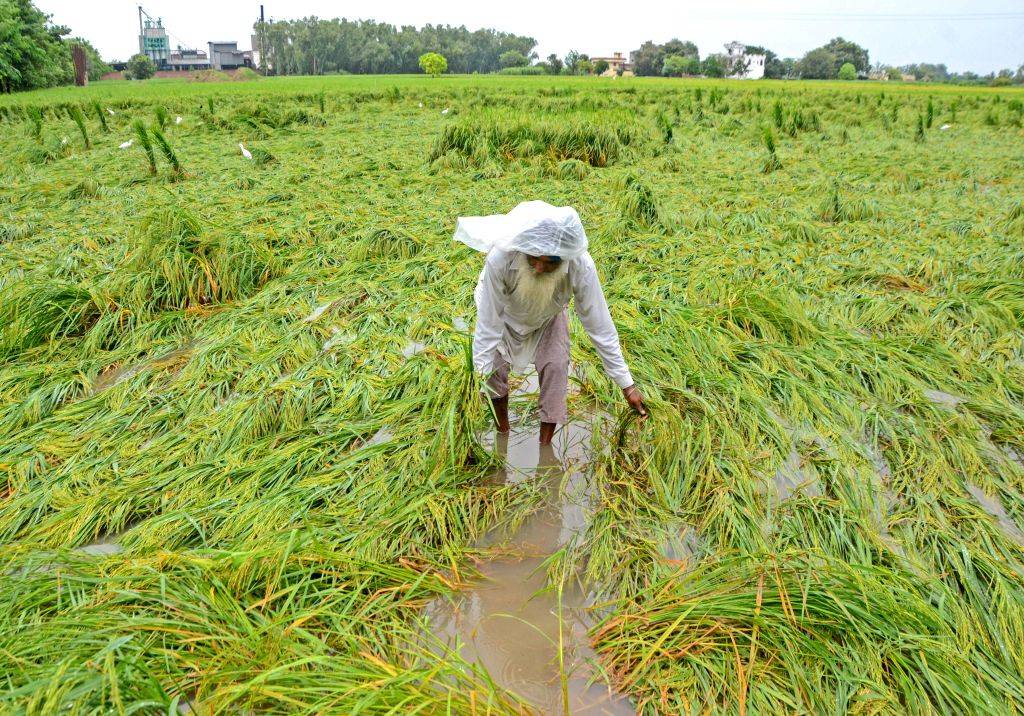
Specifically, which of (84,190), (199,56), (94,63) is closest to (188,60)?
(199,56)

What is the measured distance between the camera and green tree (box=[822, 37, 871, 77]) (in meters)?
77.0

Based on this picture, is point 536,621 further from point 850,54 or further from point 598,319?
point 850,54

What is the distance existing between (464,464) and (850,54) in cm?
9573

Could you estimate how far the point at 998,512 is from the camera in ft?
7.46

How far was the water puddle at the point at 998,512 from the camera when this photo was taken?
2146mm

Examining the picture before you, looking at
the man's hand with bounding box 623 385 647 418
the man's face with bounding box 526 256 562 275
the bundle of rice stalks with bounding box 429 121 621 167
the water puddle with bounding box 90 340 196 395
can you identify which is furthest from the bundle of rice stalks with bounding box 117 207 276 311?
the bundle of rice stalks with bounding box 429 121 621 167

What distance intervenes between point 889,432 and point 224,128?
12.3 meters

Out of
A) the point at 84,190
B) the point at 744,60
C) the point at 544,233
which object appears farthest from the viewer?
the point at 744,60

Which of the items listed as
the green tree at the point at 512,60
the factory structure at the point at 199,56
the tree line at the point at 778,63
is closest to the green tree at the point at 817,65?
the tree line at the point at 778,63

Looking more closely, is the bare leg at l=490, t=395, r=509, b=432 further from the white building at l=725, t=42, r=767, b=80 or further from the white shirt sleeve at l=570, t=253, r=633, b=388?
the white building at l=725, t=42, r=767, b=80

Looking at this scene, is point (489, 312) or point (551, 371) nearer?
point (489, 312)

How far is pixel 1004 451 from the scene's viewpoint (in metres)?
2.62

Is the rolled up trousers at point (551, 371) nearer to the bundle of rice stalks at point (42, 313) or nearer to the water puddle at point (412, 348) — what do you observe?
the water puddle at point (412, 348)

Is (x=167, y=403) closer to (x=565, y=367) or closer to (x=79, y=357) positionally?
(x=79, y=357)
